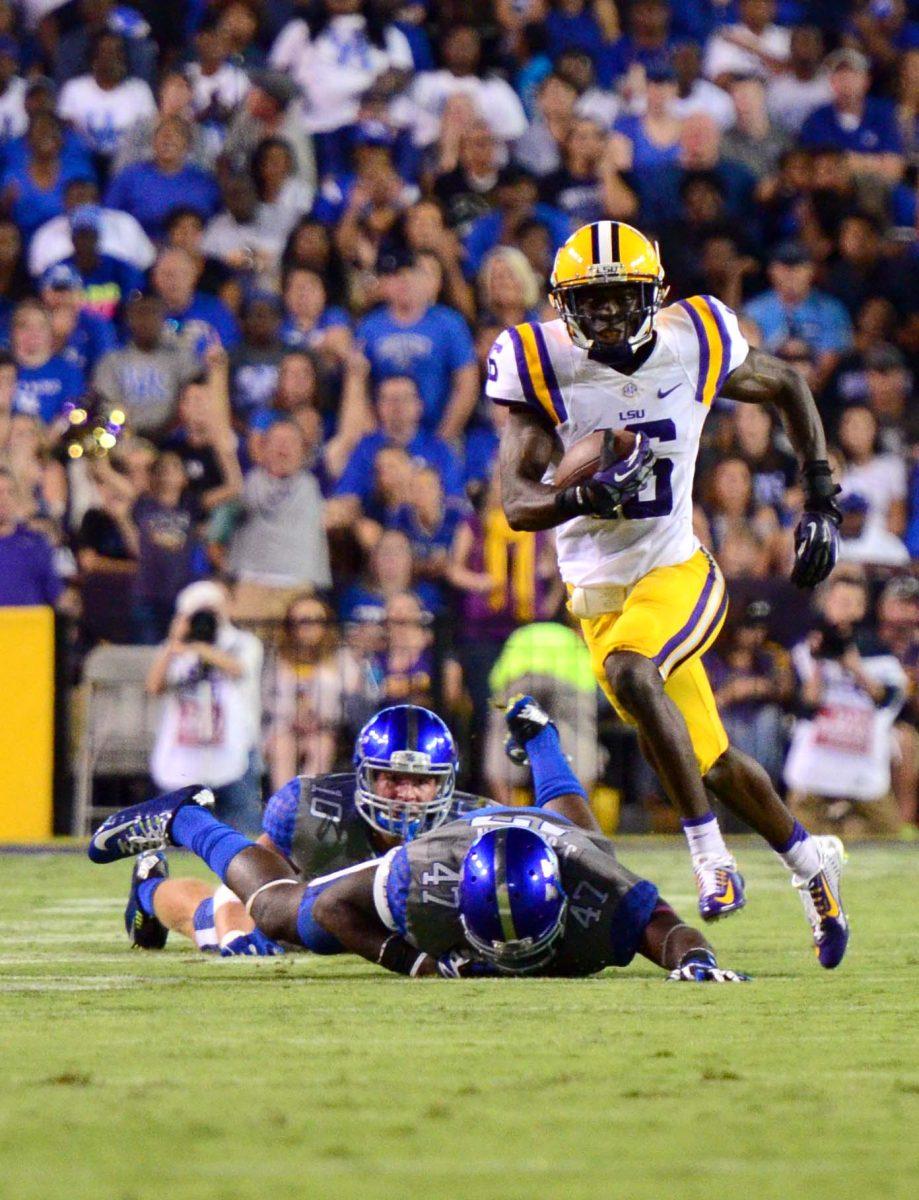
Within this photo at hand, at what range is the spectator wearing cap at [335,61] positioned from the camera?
49.9 feet

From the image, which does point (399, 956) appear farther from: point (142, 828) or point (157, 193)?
point (157, 193)

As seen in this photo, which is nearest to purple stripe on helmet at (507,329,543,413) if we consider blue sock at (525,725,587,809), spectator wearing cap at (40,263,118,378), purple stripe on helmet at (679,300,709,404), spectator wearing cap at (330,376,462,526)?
purple stripe on helmet at (679,300,709,404)

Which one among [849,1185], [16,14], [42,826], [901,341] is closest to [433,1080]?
[849,1185]

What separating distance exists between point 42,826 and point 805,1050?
820 cm

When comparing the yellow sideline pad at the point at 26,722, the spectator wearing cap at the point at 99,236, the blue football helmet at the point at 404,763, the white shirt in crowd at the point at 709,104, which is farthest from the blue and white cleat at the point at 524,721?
the white shirt in crowd at the point at 709,104

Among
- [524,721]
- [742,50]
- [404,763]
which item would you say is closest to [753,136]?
[742,50]

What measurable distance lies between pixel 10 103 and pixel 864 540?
6124mm

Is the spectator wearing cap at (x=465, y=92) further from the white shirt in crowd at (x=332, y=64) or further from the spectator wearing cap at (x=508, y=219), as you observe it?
the spectator wearing cap at (x=508, y=219)

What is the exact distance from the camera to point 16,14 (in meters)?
15.5

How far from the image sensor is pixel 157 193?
14602mm

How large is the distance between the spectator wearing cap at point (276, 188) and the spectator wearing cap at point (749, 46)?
10.5 feet

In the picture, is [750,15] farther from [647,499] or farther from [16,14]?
[647,499]

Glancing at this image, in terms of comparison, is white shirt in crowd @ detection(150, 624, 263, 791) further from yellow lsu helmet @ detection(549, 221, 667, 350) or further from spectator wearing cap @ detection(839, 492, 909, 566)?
yellow lsu helmet @ detection(549, 221, 667, 350)

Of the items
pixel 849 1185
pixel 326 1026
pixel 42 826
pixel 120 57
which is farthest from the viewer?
pixel 120 57
